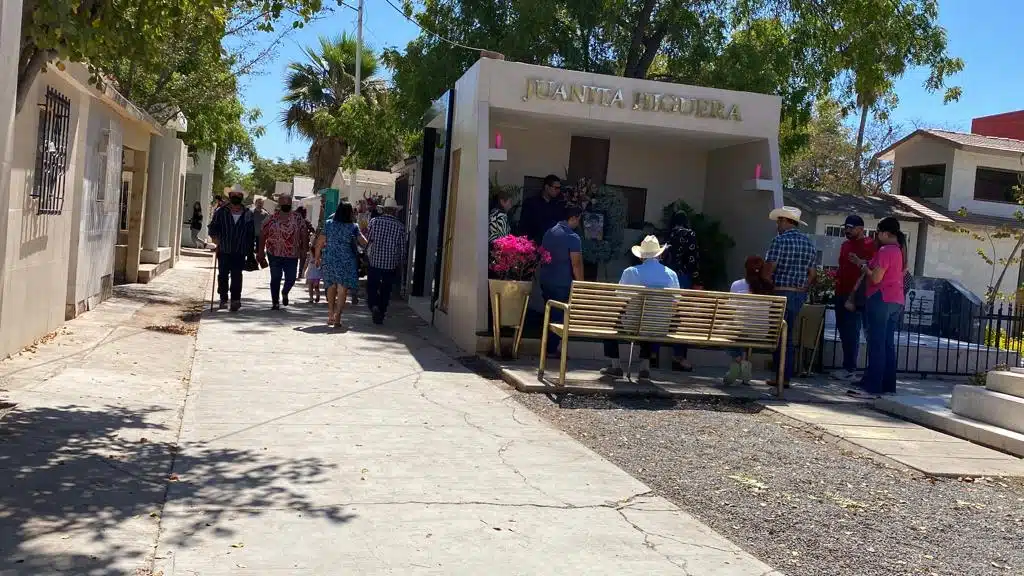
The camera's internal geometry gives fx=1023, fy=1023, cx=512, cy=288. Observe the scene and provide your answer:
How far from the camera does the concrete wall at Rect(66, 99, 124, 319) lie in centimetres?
1243

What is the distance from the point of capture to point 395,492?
5957 mm

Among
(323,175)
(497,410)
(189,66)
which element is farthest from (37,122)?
(323,175)

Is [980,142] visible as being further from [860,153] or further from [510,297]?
[510,297]

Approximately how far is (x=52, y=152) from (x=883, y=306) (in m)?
8.55

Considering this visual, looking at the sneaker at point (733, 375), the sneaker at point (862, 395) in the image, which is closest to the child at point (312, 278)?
the sneaker at point (733, 375)

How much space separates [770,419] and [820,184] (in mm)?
31089

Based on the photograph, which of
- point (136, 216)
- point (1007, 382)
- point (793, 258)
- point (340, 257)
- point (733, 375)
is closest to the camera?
point (1007, 382)

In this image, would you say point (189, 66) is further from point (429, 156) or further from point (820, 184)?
point (820, 184)

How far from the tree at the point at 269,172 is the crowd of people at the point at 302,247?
65.6 metres

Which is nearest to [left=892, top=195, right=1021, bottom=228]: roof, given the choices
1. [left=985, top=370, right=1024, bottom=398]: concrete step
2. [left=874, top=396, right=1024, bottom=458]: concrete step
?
[left=874, top=396, right=1024, bottom=458]: concrete step

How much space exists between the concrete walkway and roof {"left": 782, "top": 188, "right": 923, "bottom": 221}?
16.5 metres

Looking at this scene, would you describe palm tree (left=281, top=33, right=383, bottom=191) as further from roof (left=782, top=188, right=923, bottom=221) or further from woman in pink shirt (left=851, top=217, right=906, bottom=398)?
woman in pink shirt (left=851, top=217, right=906, bottom=398)

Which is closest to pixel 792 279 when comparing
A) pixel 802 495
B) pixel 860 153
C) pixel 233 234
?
pixel 802 495

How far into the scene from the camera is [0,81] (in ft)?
19.9
